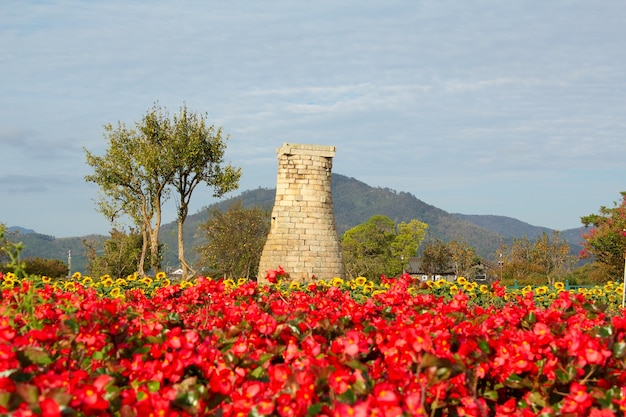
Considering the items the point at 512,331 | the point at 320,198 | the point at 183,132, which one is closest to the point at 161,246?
the point at 183,132

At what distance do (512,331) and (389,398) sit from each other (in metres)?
2.11

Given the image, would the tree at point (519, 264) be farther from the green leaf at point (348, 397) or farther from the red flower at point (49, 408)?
the red flower at point (49, 408)

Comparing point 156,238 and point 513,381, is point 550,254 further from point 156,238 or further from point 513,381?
point 513,381

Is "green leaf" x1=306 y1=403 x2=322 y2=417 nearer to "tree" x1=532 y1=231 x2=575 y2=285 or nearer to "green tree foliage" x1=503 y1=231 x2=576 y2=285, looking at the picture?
"green tree foliage" x1=503 y1=231 x2=576 y2=285

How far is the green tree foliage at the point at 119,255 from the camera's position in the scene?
40969 millimetres

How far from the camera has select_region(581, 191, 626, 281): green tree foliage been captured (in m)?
39.3

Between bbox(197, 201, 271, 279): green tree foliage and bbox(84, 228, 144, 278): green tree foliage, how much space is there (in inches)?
375

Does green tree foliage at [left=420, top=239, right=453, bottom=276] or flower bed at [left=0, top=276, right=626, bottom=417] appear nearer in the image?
flower bed at [left=0, top=276, right=626, bottom=417]

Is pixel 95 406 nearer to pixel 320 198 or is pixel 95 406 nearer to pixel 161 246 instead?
pixel 320 198

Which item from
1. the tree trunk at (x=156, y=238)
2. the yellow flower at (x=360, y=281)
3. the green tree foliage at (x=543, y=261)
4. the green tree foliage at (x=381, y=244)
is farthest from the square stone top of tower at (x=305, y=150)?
the green tree foliage at (x=381, y=244)

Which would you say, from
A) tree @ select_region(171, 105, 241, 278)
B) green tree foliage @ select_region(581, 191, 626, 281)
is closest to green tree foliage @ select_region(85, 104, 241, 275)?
tree @ select_region(171, 105, 241, 278)

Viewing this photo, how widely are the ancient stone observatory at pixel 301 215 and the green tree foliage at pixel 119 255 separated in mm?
19881

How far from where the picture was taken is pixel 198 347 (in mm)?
4074

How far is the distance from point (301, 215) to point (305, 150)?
81.1 inches
